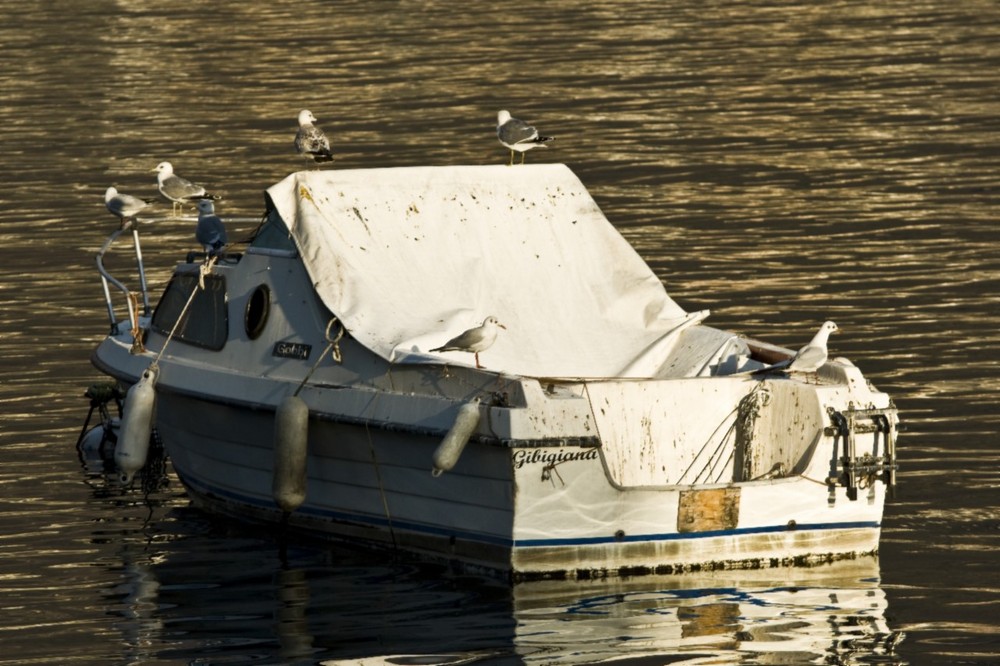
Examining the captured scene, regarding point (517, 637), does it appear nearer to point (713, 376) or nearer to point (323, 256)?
point (713, 376)

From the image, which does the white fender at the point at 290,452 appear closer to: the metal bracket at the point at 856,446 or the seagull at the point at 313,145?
the seagull at the point at 313,145

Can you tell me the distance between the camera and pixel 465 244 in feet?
53.7

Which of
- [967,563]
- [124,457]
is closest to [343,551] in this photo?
[124,457]

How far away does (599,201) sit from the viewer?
29.7 m

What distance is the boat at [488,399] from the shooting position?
45.8 ft

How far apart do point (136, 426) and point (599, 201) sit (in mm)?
14229

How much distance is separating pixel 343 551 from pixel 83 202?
16761 millimetres

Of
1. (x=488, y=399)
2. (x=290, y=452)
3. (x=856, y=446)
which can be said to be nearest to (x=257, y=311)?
(x=290, y=452)

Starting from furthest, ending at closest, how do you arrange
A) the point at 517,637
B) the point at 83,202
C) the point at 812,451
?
the point at 83,202 < the point at 812,451 < the point at 517,637

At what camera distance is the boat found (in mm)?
13969

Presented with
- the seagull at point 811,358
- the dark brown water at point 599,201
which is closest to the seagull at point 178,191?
the dark brown water at point 599,201

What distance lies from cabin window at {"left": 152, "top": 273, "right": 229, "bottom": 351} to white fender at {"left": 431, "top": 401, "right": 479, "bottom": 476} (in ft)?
10.7

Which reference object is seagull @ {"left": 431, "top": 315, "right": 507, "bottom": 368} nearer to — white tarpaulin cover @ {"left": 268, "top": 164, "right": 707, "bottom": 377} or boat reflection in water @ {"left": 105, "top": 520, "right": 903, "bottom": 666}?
white tarpaulin cover @ {"left": 268, "top": 164, "right": 707, "bottom": 377}

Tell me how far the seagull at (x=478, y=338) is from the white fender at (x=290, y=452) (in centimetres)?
120
